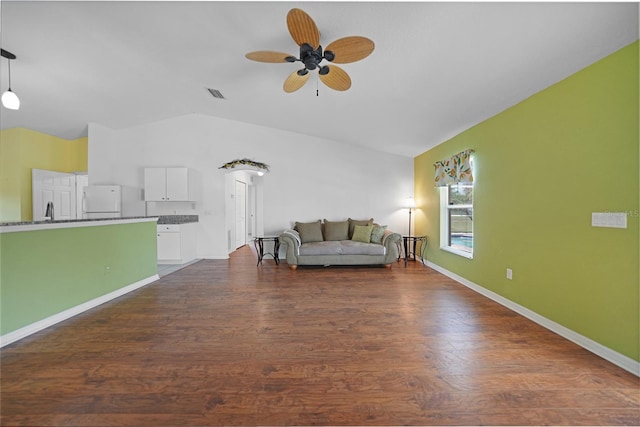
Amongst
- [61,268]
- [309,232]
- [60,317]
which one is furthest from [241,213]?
[60,317]

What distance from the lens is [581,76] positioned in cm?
213

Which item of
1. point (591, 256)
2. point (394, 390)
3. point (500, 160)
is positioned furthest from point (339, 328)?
point (500, 160)

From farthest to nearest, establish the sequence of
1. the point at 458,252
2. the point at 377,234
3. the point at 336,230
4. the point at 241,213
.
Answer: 1. the point at 241,213
2. the point at 336,230
3. the point at 377,234
4. the point at 458,252

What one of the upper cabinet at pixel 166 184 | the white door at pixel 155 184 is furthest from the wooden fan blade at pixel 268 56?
the white door at pixel 155 184

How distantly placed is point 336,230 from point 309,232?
602 mm

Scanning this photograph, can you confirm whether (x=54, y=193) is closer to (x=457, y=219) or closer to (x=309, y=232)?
(x=309, y=232)

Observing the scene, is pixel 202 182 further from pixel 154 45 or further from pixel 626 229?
pixel 626 229

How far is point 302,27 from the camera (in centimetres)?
190

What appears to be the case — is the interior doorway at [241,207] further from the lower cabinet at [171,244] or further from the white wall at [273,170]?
the lower cabinet at [171,244]

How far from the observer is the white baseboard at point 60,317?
2.25 m

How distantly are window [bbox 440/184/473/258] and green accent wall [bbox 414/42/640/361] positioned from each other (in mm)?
589

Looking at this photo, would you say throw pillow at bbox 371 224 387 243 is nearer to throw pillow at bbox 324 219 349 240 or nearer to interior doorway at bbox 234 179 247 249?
throw pillow at bbox 324 219 349 240

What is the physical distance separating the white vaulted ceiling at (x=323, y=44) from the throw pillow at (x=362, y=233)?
1884 mm

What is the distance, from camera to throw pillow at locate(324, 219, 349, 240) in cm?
557
